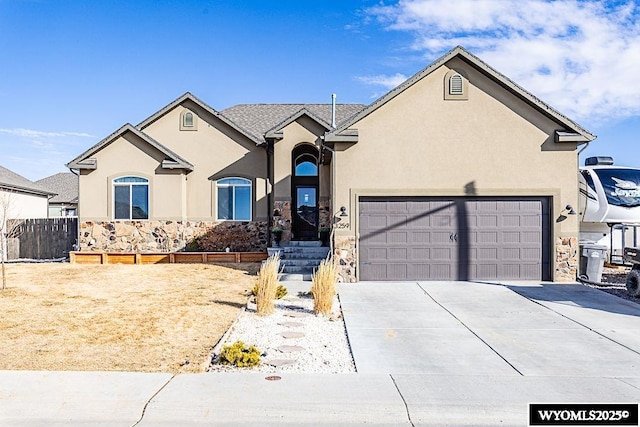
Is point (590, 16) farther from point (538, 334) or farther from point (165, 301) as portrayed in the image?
point (165, 301)

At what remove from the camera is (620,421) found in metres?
4.89

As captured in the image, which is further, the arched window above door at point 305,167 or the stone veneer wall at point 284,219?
the arched window above door at point 305,167

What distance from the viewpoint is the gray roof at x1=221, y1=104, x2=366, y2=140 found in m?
21.6

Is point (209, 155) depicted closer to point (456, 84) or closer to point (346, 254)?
point (346, 254)

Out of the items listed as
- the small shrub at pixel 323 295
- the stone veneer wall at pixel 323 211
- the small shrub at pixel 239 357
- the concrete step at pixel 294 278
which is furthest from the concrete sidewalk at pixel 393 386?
the stone veneer wall at pixel 323 211

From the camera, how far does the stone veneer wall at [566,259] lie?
13930mm

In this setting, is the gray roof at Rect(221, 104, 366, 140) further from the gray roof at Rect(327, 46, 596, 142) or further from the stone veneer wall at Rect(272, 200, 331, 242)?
the gray roof at Rect(327, 46, 596, 142)

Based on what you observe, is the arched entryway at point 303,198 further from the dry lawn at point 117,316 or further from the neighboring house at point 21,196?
the neighboring house at point 21,196

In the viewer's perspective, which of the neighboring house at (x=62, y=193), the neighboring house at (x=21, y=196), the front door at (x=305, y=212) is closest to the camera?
the front door at (x=305, y=212)

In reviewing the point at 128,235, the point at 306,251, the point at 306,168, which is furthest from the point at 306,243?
Result: the point at 128,235

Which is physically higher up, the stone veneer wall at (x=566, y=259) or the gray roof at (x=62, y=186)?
the gray roof at (x=62, y=186)

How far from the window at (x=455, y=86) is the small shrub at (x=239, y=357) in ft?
32.6

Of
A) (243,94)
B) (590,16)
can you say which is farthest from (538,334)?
(243,94)

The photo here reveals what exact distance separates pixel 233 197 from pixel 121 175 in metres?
4.13
